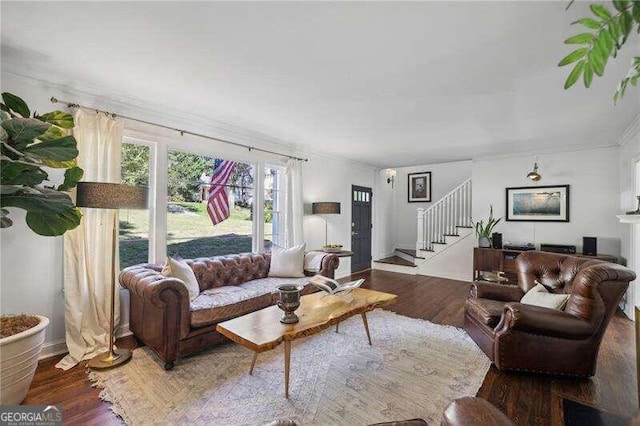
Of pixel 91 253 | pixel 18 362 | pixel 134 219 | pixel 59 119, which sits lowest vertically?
pixel 18 362

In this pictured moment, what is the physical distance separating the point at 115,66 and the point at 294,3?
1.74 metres

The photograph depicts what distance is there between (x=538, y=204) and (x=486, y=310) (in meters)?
3.81

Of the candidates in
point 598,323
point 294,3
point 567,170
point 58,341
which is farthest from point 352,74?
point 567,170

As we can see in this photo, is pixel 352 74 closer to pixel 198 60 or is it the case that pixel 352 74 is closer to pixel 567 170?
pixel 198 60

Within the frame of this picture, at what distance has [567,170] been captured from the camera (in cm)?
503

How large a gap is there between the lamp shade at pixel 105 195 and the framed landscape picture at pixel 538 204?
605 centimetres

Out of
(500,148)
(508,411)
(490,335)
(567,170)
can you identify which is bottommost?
(508,411)

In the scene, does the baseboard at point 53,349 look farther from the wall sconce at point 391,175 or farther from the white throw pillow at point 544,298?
the wall sconce at point 391,175

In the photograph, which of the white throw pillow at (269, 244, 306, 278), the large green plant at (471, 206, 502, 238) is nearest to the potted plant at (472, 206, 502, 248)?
the large green plant at (471, 206, 502, 238)

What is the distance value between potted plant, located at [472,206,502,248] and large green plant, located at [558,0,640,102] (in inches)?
198

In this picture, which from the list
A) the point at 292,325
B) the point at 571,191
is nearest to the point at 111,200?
the point at 292,325

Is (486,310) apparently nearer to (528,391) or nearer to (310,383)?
(528,391)

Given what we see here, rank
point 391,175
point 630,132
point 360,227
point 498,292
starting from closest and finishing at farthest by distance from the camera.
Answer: point 498,292, point 630,132, point 360,227, point 391,175

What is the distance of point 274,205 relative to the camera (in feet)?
15.6
